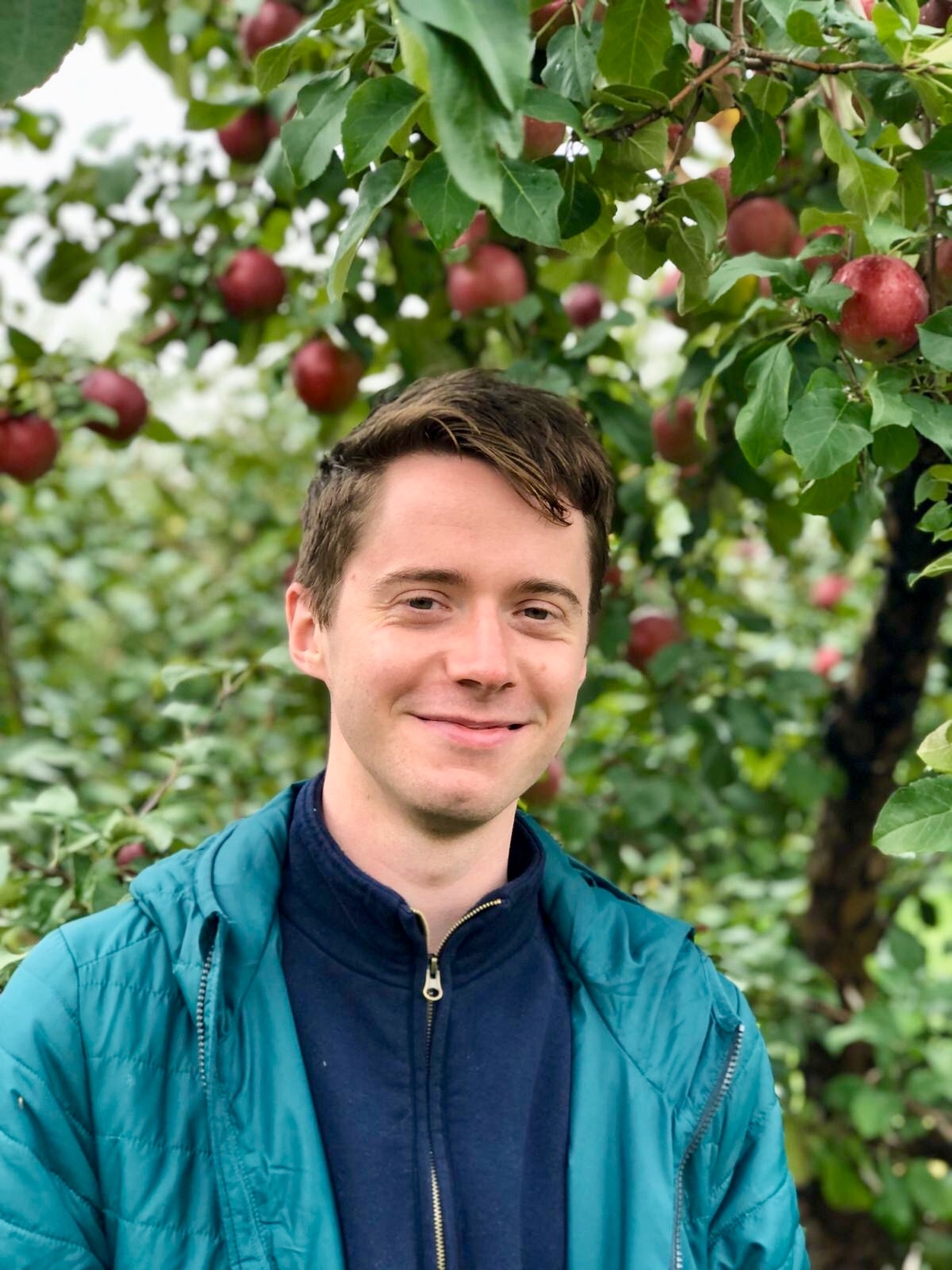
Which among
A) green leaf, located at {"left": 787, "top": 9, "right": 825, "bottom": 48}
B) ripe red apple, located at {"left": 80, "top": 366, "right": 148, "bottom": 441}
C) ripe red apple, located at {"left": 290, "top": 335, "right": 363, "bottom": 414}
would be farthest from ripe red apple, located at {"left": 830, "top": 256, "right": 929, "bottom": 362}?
ripe red apple, located at {"left": 80, "top": 366, "right": 148, "bottom": 441}

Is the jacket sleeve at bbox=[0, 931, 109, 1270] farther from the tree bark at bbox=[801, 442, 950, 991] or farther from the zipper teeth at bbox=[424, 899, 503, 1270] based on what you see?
the tree bark at bbox=[801, 442, 950, 991]

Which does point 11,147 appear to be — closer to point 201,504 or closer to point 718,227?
point 201,504

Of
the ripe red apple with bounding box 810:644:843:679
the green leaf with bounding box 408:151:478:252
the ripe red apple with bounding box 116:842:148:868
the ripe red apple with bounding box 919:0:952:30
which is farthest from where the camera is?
the ripe red apple with bounding box 810:644:843:679

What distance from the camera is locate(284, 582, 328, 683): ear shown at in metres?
1.46

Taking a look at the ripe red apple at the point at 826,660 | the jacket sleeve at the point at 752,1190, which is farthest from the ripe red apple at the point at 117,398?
the ripe red apple at the point at 826,660

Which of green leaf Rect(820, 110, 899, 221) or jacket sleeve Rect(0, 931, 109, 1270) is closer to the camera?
jacket sleeve Rect(0, 931, 109, 1270)

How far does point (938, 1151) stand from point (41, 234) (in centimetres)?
234

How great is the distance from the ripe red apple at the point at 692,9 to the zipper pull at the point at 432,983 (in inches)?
38.4

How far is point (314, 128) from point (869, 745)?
1.70 metres

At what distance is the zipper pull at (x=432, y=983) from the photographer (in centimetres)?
130

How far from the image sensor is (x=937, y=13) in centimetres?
142

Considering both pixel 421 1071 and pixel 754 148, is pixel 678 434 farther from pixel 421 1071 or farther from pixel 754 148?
pixel 421 1071

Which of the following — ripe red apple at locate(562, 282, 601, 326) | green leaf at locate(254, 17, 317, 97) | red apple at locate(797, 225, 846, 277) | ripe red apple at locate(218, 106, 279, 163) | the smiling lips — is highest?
ripe red apple at locate(218, 106, 279, 163)

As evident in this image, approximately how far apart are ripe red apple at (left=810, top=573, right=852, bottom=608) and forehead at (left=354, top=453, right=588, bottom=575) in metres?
2.31
